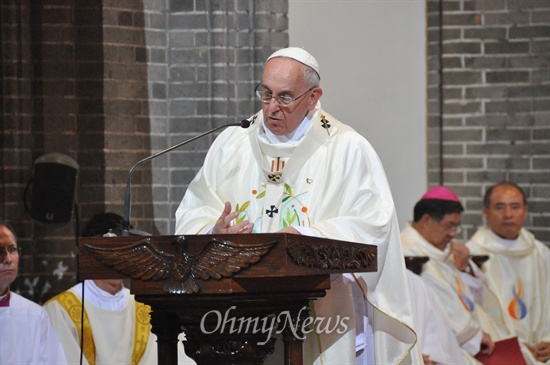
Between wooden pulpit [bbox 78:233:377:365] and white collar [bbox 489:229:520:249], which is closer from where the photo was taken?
wooden pulpit [bbox 78:233:377:365]

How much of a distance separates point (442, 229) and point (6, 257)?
3.40m

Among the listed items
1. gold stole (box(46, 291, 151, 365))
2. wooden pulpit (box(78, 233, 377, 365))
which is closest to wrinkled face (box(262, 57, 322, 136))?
wooden pulpit (box(78, 233, 377, 365))

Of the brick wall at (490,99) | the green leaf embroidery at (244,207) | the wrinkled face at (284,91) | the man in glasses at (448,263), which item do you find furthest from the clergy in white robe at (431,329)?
the wrinkled face at (284,91)

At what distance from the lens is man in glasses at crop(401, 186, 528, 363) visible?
324 inches

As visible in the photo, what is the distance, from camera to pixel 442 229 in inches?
330

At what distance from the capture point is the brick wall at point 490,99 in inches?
385

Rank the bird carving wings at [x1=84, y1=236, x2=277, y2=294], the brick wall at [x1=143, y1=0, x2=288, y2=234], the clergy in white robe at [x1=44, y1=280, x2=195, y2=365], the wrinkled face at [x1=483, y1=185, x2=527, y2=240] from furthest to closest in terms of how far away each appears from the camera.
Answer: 1. the wrinkled face at [x1=483, y1=185, x2=527, y2=240]
2. the brick wall at [x1=143, y1=0, x2=288, y2=234]
3. the clergy in white robe at [x1=44, y1=280, x2=195, y2=365]
4. the bird carving wings at [x1=84, y1=236, x2=277, y2=294]

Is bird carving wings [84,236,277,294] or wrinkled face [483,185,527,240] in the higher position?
bird carving wings [84,236,277,294]

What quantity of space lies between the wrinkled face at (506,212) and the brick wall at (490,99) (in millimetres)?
485

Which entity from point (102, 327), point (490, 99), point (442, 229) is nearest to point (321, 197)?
point (102, 327)

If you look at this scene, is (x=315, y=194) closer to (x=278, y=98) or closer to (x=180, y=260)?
(x=278, y=98)

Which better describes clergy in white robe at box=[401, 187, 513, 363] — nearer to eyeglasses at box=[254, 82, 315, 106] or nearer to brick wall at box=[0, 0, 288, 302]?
brick wall at box=[0, 0, 288, 302]

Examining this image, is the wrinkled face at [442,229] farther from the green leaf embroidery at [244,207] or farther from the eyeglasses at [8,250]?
the green leaf embroidery at [244,207]

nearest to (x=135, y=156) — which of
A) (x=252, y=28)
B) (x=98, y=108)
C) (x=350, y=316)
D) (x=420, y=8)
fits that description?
(x=98, y=108)
